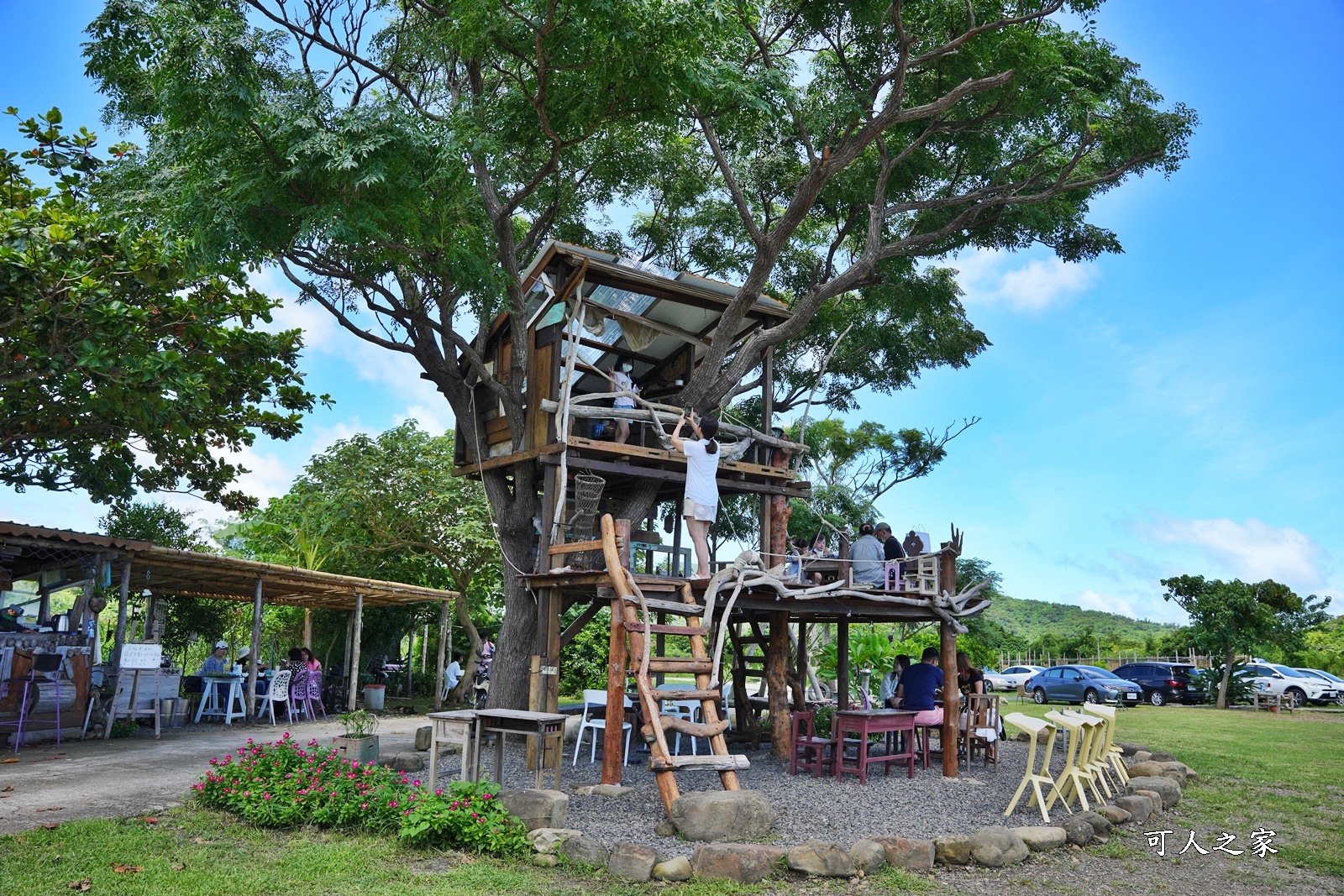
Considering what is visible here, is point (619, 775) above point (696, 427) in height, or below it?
below

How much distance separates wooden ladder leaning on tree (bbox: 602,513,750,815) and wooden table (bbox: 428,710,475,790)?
155 centimetres

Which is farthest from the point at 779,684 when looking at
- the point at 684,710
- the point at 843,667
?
the point at 684,710

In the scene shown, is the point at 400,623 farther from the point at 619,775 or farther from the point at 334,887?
the point at 334,887

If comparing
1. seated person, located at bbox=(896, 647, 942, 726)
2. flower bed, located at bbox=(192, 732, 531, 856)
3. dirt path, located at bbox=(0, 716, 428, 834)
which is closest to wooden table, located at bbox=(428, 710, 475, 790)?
flower bed, located at bbox=(192, 732, 531, 856)

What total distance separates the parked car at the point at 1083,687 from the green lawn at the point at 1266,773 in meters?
4.45

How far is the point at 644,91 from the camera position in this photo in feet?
35.5

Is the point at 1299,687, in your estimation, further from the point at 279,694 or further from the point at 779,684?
the point at 279,694

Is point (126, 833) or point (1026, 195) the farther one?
point (1026, 195)

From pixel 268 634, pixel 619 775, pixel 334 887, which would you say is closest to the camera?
pixel 334 887

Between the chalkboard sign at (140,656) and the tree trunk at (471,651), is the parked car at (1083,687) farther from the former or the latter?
the chalkboard sign at (140,656)

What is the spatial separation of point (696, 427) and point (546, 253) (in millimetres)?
3510

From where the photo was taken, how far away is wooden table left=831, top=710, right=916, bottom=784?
10.9 m

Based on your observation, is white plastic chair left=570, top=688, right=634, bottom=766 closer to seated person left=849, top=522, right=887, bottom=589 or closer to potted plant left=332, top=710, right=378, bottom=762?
potted plant left=332, top=710, right=378, bottom=762

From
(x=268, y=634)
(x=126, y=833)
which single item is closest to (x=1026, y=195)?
(x=126, y=833)
